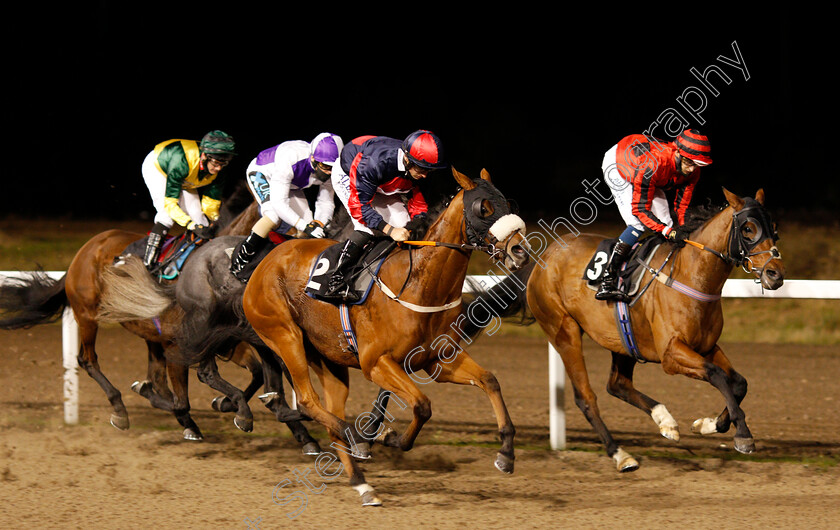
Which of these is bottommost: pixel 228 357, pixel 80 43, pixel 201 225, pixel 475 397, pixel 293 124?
pixel 475 397

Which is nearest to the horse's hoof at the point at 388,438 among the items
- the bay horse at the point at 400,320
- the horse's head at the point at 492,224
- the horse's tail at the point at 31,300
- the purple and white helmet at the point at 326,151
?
the bay horse at the point at 400,320

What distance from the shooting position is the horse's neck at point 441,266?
4254mm

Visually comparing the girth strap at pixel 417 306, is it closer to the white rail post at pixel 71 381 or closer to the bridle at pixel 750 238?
the bridle at pixel 750 238

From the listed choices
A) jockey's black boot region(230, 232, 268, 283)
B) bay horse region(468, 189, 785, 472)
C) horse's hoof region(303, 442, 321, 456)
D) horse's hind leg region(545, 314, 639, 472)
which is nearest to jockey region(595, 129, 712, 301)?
bay horse region(468, 189, 785, 472)

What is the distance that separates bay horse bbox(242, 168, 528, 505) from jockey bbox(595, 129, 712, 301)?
106 cm

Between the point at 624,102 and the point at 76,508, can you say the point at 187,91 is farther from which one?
the point at 76,508

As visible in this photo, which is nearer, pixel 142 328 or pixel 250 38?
pixel 142 328

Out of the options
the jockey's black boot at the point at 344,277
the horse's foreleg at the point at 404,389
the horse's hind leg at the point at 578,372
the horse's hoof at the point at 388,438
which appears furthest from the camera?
the horse's hind leg at the point at 578,372

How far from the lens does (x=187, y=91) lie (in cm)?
1747

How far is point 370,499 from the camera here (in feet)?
14.2

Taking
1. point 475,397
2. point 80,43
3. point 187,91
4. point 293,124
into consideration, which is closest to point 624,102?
point 293,124

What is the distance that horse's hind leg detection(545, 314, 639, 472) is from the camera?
5.02m

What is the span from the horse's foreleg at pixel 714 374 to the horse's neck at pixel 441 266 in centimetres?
114

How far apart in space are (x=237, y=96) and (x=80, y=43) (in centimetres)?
288
